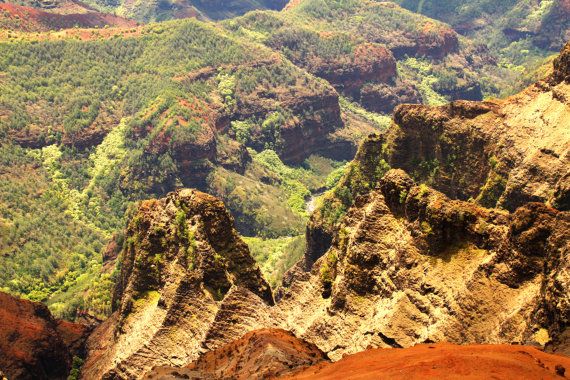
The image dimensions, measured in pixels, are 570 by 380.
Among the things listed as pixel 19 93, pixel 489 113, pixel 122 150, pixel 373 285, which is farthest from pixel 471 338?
pixel 19 93

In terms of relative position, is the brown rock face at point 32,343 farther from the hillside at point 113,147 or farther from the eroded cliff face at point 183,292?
the hillside at point 113,147

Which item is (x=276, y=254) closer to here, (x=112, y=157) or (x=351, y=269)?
A: (x=112, y=157)

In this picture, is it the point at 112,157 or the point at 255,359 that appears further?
the point at 112,157

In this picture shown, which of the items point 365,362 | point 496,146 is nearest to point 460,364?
point 365,362

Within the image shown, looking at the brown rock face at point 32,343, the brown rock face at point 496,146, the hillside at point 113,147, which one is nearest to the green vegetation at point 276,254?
the hillside at point 113,147

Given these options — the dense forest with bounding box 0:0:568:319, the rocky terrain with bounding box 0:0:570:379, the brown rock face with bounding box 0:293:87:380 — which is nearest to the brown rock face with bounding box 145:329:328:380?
the rocky terrain with bounding box 0:0:570:379
